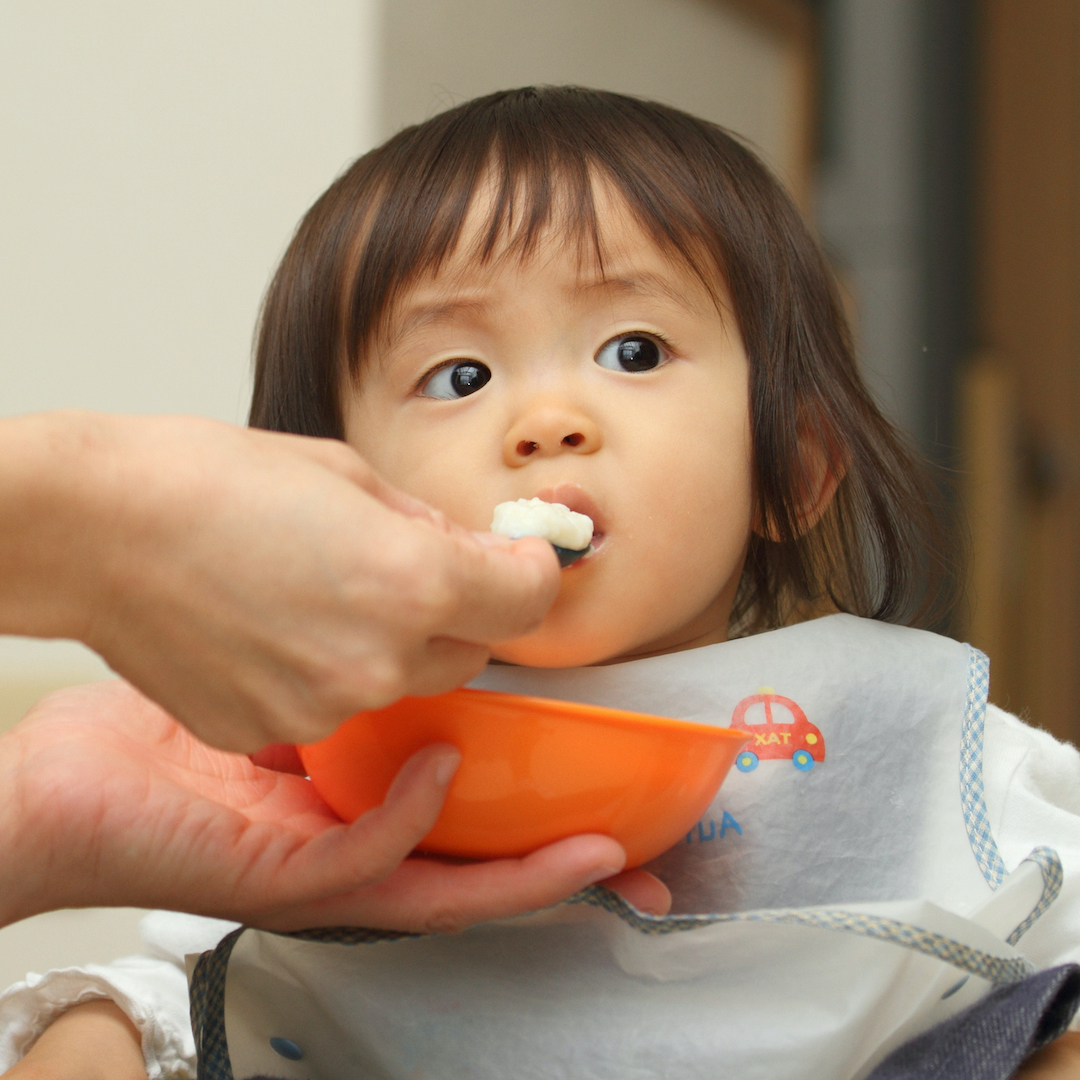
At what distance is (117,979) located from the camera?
712 millimetres

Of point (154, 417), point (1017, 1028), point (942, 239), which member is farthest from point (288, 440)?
point (942, 239)

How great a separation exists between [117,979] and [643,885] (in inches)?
14.4

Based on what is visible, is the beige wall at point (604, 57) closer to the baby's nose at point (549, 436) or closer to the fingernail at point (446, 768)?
the baby's nose at point (549, 436)

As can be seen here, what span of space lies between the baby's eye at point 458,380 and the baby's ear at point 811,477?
8.2 inches

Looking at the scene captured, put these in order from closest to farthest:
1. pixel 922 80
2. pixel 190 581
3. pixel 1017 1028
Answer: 1. pixel 190 581
2. pixel 1017 1028
3. pixel 922 80

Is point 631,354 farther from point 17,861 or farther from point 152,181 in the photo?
point 152,181

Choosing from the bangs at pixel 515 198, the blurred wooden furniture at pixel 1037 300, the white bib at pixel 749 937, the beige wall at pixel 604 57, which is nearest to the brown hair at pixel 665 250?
the bangs at pixel 515 198

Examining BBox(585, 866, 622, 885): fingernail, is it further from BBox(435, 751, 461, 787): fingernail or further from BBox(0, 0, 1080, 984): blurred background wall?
BBox(0, 0, 1080, 984): blurred background wall

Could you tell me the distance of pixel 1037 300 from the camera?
249 cm

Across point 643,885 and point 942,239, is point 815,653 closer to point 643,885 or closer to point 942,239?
point 643,885

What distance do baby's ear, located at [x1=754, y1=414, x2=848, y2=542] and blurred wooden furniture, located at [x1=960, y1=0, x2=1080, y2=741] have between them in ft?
5.82

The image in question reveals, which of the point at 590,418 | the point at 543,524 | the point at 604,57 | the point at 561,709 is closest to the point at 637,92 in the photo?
the point at 604,57

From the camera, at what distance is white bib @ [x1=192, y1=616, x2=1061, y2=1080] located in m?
0.53

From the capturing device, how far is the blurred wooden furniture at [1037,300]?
245 centimetres
